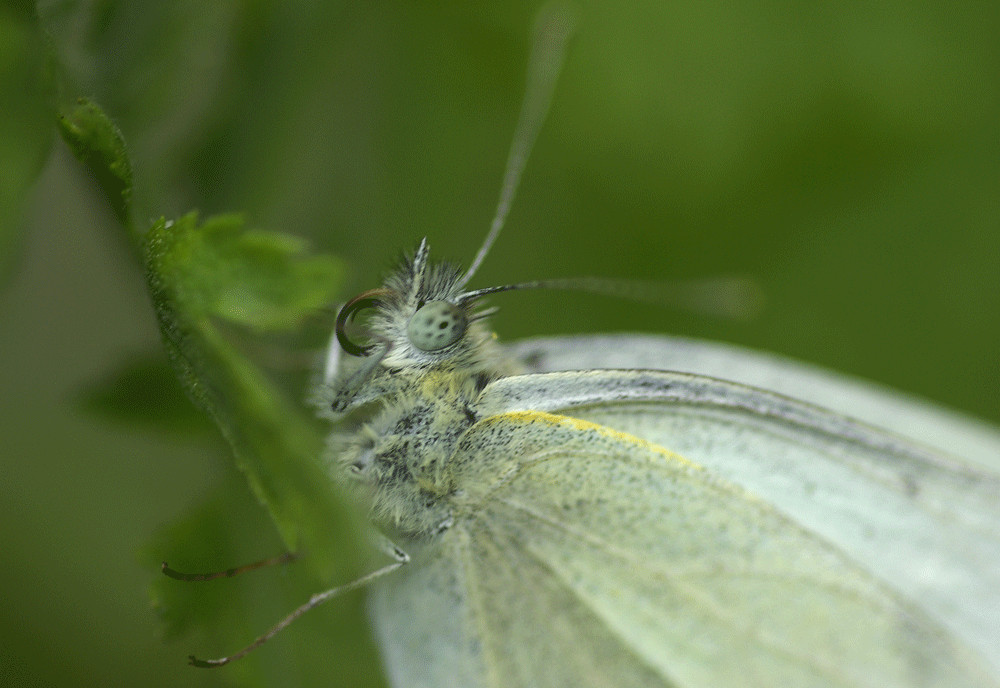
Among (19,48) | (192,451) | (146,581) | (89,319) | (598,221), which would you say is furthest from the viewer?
(598,221)

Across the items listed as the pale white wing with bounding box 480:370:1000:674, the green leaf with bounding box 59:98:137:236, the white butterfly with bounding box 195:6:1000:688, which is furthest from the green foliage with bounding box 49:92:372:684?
the pale white wing with bounding box 480:370:1000:674

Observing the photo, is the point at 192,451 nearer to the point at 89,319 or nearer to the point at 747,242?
the point at 89,319

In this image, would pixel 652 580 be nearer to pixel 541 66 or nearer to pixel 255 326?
pixel 255 326

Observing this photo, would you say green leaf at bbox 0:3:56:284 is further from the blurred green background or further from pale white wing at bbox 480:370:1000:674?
pale white wing at bbox 480:370:1000:674

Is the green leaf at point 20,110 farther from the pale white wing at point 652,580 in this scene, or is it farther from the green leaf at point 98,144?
the pale white wing at point 652,580

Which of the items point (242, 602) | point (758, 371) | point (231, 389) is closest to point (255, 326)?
point (231, 389)

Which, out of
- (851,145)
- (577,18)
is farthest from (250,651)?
(851,145)

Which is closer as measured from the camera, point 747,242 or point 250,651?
point 250,651
